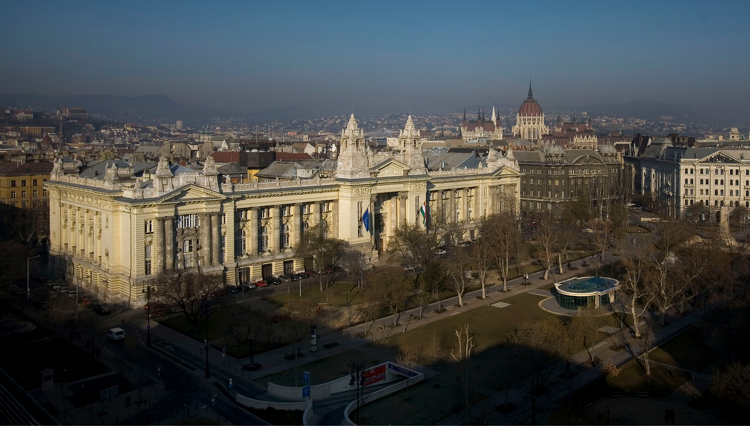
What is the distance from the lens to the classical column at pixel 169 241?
67.2m

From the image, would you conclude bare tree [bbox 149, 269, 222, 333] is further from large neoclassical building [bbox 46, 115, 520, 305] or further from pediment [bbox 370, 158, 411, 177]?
pediment [bbox 370, 158, 411, 177]

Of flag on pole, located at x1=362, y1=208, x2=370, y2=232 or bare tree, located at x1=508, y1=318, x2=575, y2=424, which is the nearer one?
bare tree, located at x1=508, y1=318, x2=575, y2=424

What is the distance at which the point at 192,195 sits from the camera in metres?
69.0

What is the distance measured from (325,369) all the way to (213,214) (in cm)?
2922

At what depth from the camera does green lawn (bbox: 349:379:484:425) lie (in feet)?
130

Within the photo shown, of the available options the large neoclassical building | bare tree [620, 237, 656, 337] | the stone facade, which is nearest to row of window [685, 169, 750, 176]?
the stone facade

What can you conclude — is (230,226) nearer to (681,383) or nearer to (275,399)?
(275,399)

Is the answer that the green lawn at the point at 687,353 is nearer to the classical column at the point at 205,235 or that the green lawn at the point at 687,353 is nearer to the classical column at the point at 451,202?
the classical column at the point at 205,235

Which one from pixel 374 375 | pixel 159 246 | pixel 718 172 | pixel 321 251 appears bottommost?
pixel 374 375

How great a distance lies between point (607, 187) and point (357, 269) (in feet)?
269

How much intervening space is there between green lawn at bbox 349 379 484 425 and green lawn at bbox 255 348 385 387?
5.18 metres

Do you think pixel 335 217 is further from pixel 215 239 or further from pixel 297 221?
pixel 215 239

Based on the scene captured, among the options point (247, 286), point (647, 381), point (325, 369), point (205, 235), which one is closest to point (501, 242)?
point (247, 286)

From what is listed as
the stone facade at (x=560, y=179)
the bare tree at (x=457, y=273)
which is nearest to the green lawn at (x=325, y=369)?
the bare tree at (x=457, y=273)
